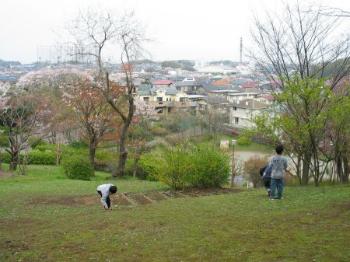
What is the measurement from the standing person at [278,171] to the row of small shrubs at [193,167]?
4.10 meters

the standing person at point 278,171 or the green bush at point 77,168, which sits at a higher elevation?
the standing person at point 278,171

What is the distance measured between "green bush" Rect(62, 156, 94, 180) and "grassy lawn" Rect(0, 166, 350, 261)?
10.6 meters

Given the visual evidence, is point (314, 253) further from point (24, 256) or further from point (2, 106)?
point (2, 106)

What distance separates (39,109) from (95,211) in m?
19.7

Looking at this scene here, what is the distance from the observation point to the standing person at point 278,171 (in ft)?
35.3

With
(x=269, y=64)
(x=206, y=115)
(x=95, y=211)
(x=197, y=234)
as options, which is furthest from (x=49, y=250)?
(x=206, y=115)

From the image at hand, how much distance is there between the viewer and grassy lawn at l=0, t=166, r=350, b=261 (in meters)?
6.41

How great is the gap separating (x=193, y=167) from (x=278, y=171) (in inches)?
177

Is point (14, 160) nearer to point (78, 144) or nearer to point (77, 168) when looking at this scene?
point (77, 168)

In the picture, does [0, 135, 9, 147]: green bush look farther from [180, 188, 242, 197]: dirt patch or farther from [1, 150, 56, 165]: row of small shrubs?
[180, 188, 242, 197]: dirt patch

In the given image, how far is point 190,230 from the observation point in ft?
25.9

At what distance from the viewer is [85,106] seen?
26.2 metres

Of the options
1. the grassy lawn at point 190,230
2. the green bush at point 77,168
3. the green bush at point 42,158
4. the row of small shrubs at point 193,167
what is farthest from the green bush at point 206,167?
the green bush at point 42,158

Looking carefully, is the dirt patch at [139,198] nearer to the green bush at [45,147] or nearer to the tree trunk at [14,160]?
the tree trunk at [14,160]
